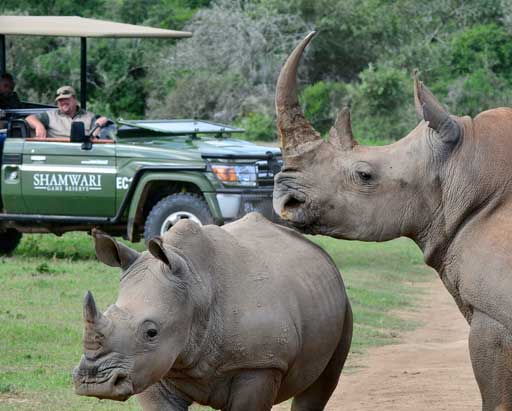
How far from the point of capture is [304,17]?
124ft

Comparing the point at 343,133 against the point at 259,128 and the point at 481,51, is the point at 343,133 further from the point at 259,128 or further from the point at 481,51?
the point at 481,51

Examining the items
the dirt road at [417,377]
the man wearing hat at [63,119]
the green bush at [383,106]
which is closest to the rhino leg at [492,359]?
the dirt road at [417,377]

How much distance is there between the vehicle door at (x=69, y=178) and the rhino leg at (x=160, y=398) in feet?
28.9

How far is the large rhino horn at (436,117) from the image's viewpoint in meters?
5.39

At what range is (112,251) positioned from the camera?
5.87 meters

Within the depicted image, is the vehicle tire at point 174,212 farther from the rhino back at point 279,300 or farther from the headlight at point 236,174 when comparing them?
the rhino back at point 279,300

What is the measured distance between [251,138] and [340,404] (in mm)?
22480

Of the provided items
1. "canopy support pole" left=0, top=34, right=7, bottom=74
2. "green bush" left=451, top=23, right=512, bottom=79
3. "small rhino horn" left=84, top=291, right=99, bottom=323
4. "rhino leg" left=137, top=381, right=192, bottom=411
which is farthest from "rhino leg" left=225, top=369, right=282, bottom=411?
"green bush" left=451, top=23, right=512, bottom=79

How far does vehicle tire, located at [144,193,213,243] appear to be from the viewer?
1447 centimetres

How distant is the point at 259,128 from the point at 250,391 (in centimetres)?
2493

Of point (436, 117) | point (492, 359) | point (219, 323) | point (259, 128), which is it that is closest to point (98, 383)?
point (219, 323)

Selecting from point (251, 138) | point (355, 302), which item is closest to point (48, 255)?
point (355, 302)

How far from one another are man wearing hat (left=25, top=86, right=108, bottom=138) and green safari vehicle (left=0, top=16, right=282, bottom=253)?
7.8 inches

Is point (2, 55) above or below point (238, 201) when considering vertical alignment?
above
